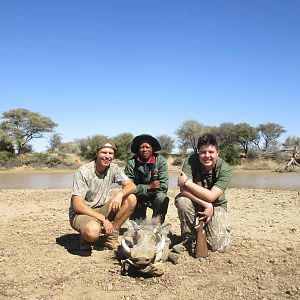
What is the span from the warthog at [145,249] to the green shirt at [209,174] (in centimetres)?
83

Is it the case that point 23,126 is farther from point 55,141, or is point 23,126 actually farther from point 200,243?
point 200,243

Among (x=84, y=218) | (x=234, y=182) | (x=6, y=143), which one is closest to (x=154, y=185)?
(x=84, y=218)

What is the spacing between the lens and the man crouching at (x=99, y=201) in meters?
5.08

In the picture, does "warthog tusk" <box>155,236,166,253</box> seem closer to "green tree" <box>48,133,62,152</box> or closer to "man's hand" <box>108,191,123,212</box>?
"man's hand" <box>108,191,123,212</box>

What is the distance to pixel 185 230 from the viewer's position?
539 centimetres

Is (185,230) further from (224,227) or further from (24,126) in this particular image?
(24,126)

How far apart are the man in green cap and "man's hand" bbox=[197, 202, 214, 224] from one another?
99cm

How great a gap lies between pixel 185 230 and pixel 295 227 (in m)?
2.60

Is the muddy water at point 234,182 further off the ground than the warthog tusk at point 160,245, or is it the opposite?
→ the warthog tusk at point 160,245

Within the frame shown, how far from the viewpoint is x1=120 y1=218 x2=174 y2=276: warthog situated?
4.12 meters

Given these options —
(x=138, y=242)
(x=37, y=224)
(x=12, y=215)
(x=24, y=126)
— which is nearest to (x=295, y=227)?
(x=138, y=242)

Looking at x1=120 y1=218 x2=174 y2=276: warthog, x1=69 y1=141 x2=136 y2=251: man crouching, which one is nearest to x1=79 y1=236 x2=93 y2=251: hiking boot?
x1=69 y1=141 x2=136 y2=251: man crouching

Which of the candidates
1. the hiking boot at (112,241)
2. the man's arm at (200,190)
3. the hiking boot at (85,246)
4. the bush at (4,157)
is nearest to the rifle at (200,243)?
the man's arm at (200,190)

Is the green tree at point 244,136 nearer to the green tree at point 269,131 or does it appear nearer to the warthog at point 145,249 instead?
the green tree at point 269,131
